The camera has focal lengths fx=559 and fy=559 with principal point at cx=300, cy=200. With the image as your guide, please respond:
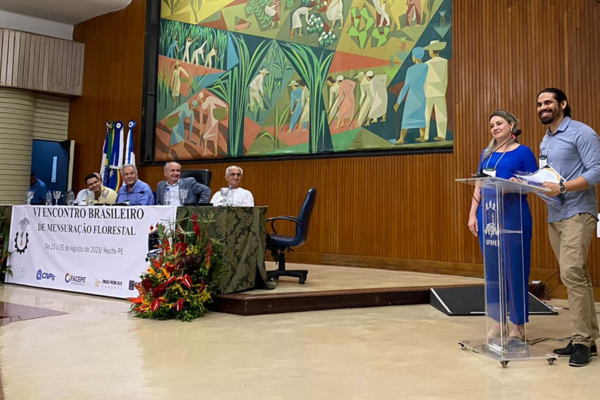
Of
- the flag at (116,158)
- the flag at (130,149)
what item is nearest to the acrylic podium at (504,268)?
the flag at (130,149)

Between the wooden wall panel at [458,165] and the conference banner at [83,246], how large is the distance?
10.5ft

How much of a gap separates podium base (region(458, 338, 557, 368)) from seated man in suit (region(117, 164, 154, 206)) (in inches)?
139

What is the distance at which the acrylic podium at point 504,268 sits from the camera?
2807 millimetres

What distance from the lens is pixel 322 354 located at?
2.92 m

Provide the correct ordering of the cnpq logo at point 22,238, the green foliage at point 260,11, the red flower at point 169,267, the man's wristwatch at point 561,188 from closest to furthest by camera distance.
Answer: the man's wristwatch at point 561,188
the red flower at point 169,267
the cnpq logo at point 22,238
the green foliage at point 260,11

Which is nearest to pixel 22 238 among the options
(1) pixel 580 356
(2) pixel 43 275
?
(2) pixel 43 275

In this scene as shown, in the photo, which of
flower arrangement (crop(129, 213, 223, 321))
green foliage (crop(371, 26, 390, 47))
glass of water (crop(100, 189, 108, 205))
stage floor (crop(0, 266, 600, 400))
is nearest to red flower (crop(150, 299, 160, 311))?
flower arrangement (crop(129, 213, 223, 321))

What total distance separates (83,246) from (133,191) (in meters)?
0.89

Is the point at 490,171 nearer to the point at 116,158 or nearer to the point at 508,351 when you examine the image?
the point at 508,351

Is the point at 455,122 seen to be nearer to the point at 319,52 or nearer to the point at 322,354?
the point at 319,52

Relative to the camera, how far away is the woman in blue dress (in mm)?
2877

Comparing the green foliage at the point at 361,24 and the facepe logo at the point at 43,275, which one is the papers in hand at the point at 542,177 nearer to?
the facepe logo at the point at 43,275

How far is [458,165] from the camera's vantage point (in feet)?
20.3

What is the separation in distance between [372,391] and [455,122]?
14.8 feet
